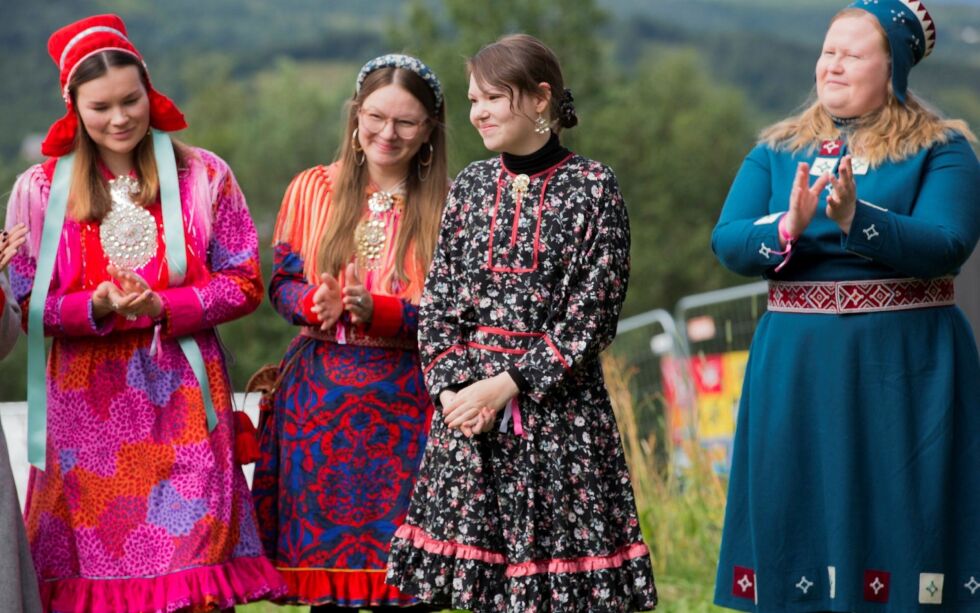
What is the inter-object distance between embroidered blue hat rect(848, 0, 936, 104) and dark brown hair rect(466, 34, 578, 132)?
79 cm

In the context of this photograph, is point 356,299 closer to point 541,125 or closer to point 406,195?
point 406,195

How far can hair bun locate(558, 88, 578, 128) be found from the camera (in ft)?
12.9

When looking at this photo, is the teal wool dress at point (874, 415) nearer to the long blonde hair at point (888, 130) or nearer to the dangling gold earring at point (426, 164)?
the long blonde hair at point (888, 130)

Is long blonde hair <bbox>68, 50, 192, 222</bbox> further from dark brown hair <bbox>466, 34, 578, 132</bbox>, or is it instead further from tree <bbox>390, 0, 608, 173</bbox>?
tree <bbox>390, 0, 608, 173</bbox>

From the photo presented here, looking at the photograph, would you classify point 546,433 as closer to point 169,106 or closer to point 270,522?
point 270,522

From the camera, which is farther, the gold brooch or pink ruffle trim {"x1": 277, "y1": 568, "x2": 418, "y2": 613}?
pink ruffle trim {"x1": 277, "y1": 568, "x2": 418, "y2": 613}

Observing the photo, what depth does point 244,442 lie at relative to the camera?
13.8 ft

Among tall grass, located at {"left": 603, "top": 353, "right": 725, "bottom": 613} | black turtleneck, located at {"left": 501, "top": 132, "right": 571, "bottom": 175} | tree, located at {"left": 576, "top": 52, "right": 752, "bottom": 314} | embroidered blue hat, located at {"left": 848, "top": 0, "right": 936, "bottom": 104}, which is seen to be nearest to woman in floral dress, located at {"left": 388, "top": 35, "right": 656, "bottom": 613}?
black turtleneck, located at {"left": 501, "top": 132, "right": 571, "bottom": 175}

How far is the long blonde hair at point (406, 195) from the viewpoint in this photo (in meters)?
4.32

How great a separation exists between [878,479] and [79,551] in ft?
7.09

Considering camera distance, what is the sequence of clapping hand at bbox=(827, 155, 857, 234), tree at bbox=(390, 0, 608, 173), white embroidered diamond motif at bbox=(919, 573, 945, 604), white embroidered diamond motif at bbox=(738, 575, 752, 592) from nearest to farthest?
clapping hand at bbox=(827, 155, 857, 234)
white embroidered diamond motif at bbox=(919, 573, 945, 604)
white embroidered diamond motif at bbox=(738, 575, 752, 592)
tree at bbox=(390, 0, 608, 173)

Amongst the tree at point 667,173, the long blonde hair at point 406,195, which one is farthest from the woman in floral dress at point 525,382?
the tree at point 667,173

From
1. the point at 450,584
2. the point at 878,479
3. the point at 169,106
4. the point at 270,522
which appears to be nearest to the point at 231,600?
the point at 270,522

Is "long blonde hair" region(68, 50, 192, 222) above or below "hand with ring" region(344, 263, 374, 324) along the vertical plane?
above
